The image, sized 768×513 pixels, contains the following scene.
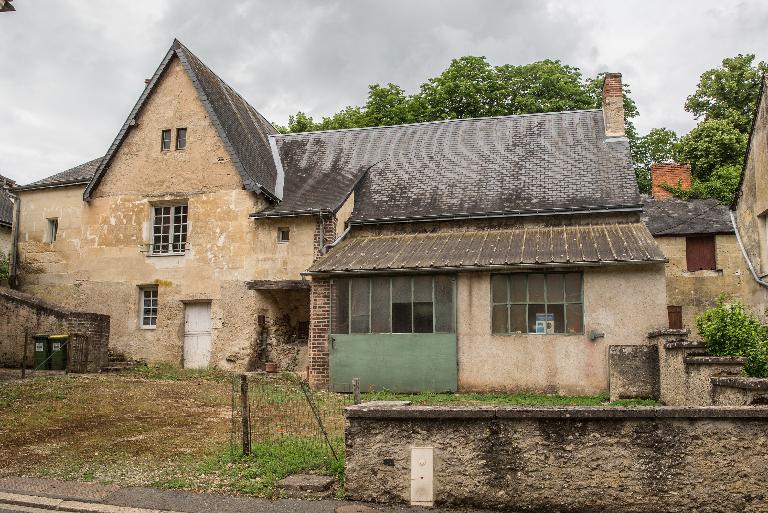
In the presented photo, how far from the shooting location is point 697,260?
24359 mm

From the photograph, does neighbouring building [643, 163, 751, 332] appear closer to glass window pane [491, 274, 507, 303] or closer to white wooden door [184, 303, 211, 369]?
glass window pane [491, 274, 507, 303]

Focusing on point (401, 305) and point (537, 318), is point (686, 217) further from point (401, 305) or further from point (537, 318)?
point (401, 305)

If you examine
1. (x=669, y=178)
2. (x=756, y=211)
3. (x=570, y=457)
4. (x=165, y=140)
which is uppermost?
(x=669, y=178)

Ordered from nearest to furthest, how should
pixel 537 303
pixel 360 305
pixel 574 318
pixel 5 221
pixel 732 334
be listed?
1. pixel 732 334
2. pixel 574 318
3. pixel 537 303
4. pixel 360 305
5. pixel 5 221

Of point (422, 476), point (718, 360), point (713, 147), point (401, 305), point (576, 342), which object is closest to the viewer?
point (422, 476)

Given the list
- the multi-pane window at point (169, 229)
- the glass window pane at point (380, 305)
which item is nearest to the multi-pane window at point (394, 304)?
the glass window pane at point (380, 305)

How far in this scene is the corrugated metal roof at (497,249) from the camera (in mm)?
15258

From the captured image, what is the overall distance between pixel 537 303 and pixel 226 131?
11.0 m

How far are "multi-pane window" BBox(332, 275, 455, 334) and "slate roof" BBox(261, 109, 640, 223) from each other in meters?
3.01

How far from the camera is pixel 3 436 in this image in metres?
9.30

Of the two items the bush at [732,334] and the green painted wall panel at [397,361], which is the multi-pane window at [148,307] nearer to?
the green painted wall panel at [397,361]

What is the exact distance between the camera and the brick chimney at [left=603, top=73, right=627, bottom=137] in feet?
67.2

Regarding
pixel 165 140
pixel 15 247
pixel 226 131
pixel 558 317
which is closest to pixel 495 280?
pixel 558 317

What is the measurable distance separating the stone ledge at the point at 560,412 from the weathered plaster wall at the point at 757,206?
40.8 ft
